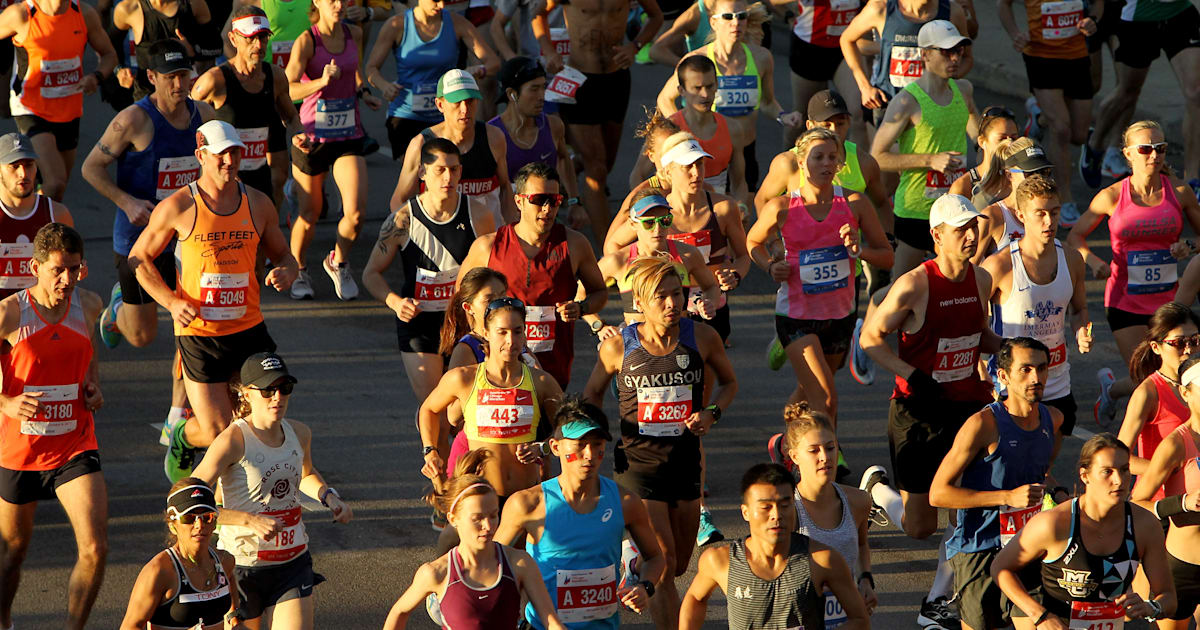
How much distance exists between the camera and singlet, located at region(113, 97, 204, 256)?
9.84m

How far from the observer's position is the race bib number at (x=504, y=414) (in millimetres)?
7371

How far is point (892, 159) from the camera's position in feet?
35.6

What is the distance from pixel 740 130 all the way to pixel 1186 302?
10.7 ft

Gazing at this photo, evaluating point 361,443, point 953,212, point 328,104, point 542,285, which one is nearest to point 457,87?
point 328,104

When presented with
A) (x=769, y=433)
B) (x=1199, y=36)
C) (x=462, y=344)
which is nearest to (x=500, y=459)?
(x=462, y=344)

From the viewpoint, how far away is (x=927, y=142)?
428 inches

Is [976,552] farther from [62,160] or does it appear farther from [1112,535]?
[62,160]

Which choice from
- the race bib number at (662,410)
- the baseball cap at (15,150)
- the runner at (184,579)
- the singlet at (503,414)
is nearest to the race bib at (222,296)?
the baseball cap at (15,150)

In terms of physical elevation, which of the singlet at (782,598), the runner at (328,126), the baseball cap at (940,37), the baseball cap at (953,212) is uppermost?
the baseball cap at (953,212)

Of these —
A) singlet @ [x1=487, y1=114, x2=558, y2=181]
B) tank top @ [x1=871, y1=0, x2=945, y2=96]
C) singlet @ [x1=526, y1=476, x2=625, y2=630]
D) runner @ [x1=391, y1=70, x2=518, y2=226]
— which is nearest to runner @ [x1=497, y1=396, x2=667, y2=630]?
singlet @ [x1=526, y1=476, x2=625, y2=630]

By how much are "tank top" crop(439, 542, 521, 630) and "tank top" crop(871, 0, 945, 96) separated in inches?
280

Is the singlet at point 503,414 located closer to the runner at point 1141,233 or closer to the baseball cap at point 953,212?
the baseball cap at point 953,212

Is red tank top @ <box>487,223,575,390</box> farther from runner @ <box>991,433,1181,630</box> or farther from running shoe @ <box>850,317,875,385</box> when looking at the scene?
runner @ <box>991,433,1181,630</box>

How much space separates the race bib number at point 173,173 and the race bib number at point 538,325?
250 cm
